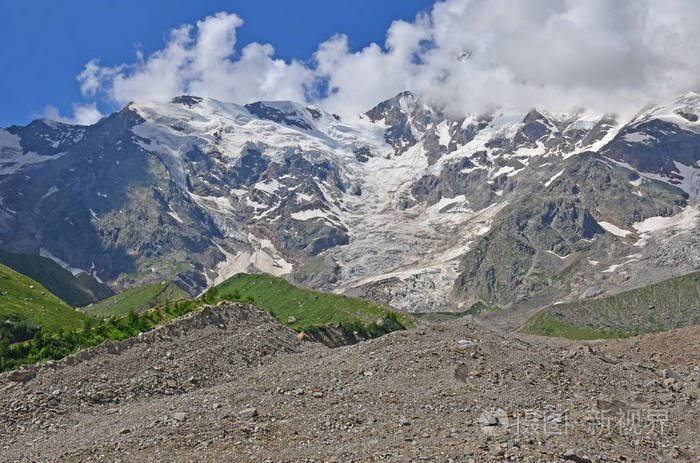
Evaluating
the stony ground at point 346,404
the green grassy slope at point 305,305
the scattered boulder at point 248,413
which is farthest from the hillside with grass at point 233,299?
the scattered boulder at point 248,413

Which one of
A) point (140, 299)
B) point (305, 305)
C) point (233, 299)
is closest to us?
point (233, 299)

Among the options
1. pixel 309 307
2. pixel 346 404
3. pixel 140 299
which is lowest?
pixel 346 404

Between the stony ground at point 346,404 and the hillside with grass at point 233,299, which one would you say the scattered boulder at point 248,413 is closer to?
the stony ground at point 346,404

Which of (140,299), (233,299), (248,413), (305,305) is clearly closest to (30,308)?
(233,299)

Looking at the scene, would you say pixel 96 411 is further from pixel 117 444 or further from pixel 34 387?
pixel 117 444

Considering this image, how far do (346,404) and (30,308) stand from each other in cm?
7118

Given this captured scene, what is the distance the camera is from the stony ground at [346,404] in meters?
25.5

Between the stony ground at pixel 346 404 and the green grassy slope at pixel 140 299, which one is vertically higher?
the green grassy slope at pixel 140 299

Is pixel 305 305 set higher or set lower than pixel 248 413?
higher

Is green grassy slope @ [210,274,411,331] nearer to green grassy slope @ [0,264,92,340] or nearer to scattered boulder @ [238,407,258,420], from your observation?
green grassy slope @ [0,264,92,340]

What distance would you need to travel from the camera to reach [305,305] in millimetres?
106312

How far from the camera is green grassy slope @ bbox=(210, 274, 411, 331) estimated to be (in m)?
98.6

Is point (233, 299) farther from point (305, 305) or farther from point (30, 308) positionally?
point (305, 305)

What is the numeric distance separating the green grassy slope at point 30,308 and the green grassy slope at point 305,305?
2129 cm
